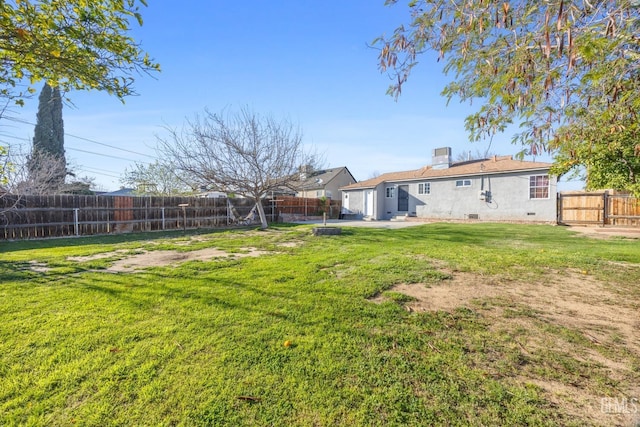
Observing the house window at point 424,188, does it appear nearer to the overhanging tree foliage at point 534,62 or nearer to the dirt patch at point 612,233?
the dirt patch at point 612,233

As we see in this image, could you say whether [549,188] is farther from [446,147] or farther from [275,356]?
[275,356]

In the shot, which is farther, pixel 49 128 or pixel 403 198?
pixel 403 198

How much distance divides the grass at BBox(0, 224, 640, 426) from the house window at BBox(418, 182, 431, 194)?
1696 cm

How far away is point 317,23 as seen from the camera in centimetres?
659

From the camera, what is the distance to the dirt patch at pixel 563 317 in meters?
1.86

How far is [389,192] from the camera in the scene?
907 inches

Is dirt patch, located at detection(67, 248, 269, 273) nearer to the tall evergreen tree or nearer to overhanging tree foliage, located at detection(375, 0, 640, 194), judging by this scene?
overhanging tree foliage, located at detection(375, 0, 640, 194)

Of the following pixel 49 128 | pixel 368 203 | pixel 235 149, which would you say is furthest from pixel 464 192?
pixel 49 128

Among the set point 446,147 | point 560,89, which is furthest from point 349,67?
point 446,147

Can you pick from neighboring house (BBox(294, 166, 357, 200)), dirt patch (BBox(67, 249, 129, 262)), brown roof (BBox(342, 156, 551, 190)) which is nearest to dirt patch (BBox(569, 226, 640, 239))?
brown roof (BBox(342, 156, 551, 190))

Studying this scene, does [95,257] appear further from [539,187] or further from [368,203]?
[539,187]

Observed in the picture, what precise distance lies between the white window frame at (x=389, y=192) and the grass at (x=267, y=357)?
62.1ft
